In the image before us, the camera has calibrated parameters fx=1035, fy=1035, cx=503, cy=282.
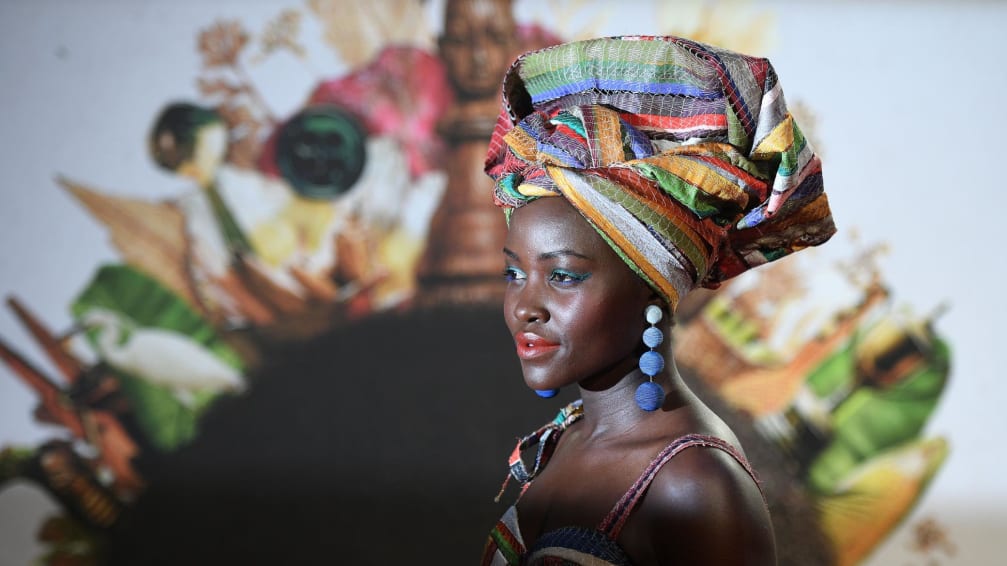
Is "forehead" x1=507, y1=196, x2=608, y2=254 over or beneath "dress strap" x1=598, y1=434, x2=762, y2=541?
over

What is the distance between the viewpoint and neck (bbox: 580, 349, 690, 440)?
3.91 ft

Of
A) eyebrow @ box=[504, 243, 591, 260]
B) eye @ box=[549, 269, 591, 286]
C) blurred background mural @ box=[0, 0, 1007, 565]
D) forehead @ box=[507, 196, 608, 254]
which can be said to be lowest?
blurred background mural @ box=[0, 0, 1007, 565]

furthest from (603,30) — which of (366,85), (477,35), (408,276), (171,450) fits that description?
(171,450)

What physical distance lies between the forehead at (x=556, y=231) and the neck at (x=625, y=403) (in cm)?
15

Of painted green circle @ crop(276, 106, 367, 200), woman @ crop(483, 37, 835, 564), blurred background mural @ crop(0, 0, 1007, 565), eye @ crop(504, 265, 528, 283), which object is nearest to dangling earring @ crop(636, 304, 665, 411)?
woman @ crop(483, 37, 835, 564)

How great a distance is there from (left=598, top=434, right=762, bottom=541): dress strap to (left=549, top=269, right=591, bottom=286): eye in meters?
0.21

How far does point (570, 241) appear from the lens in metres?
1.16

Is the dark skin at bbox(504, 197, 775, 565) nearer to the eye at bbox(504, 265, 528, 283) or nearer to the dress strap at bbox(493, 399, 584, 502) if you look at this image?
the eye at bbox(504, 265, 528, 283)

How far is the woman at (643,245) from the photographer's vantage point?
3.59 feet

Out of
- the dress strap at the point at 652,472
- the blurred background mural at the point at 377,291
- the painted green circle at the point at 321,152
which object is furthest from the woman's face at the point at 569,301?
the painted green circle at the point at 321,152

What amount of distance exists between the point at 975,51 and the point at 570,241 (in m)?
2.45

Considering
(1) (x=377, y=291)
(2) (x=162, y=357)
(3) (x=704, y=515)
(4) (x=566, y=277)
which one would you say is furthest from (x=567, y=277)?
(2) (x=162, y=357)

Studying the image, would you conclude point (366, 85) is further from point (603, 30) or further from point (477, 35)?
point (603, 30)

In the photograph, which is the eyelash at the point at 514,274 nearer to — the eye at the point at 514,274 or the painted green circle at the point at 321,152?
the eye at the point at 514,274
